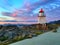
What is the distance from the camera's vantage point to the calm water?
191 centimetres

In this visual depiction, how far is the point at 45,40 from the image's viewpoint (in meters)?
1.96

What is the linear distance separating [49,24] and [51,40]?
25 cm

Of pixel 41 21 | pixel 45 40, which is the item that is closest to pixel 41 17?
pixel 41 21

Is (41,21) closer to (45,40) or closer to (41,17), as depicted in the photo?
(41,17)

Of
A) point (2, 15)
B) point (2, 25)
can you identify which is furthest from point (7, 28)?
point (2, 15)

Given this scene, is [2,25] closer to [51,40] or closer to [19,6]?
[19,6]

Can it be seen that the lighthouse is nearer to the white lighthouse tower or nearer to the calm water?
the white lighthouse tower

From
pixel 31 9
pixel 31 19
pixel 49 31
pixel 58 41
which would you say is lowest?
pixel 58 41

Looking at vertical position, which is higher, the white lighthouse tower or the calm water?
the white lighthouse tower

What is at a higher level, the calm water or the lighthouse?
the lighthouse

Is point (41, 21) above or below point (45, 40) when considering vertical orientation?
above

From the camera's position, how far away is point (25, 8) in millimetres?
1977

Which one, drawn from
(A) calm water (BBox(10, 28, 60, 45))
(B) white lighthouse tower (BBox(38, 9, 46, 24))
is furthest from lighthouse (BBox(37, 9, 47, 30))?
(A) calm water (BBox(10, 28, 60, 45))

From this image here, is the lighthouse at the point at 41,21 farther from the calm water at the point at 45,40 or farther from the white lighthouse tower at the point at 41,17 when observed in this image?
the calm water at the point at 45,40
